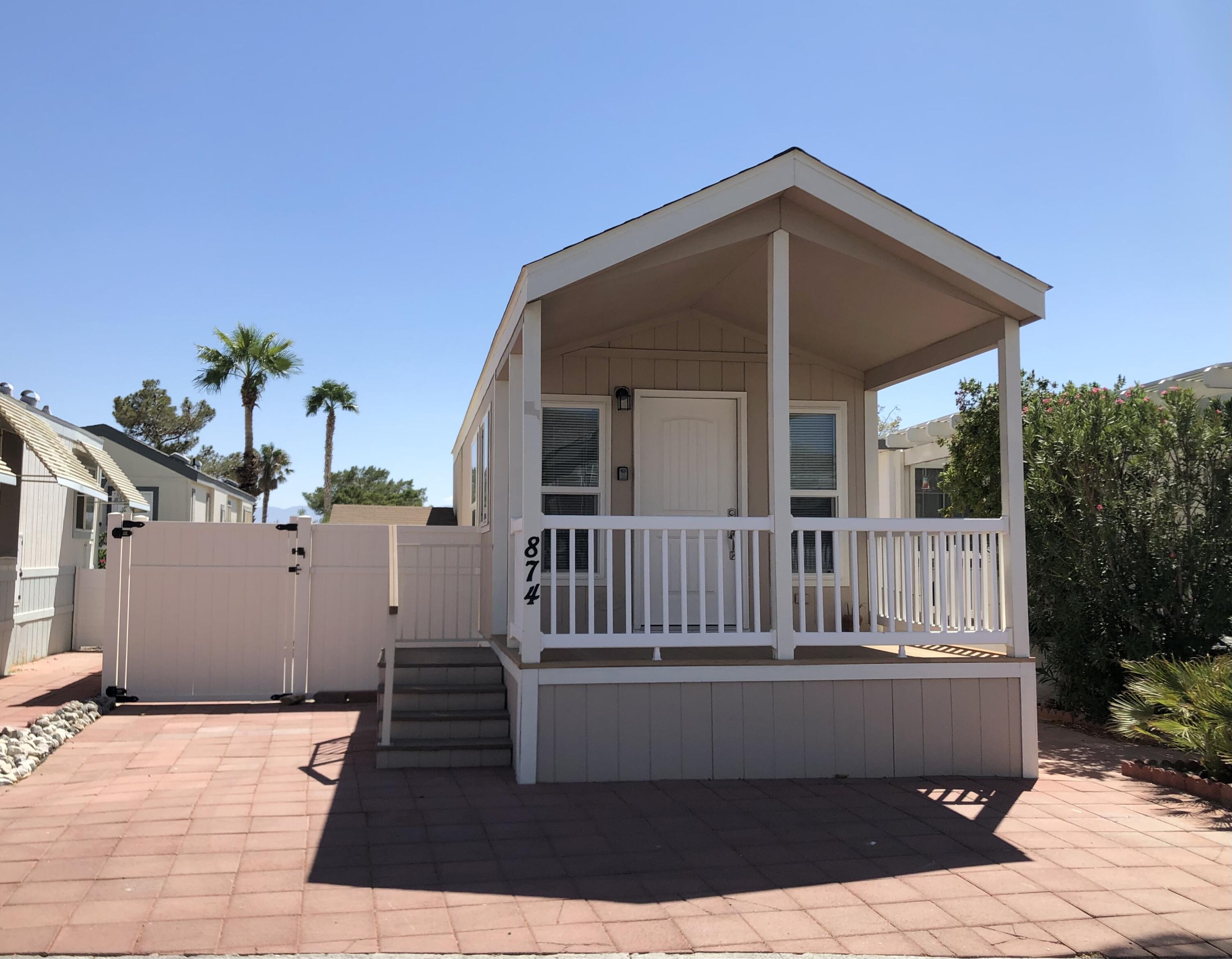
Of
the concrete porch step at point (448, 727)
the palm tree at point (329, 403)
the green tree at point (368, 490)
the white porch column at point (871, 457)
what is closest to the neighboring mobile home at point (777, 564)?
the concrete porch step at point (448, 727)

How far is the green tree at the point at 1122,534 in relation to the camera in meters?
7.21

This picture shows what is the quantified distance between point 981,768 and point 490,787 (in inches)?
121

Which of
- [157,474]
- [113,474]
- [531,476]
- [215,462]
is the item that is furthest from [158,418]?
[531,476]

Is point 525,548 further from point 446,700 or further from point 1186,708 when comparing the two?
point 1186,708

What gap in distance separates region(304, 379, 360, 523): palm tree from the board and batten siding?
26435mm

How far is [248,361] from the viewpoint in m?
24.6

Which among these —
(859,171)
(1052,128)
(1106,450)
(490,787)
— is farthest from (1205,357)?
(490,787)

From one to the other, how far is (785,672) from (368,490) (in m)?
51.7

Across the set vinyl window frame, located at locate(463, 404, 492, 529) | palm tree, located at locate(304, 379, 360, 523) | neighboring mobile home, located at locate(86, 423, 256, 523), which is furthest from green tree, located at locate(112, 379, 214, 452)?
vinyl window frame, located at locate(463, 404, 492, 529)

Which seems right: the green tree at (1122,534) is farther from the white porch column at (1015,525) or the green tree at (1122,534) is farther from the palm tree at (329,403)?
the palm tree at (329,403)

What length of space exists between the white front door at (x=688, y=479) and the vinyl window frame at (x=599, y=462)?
237 millimetres

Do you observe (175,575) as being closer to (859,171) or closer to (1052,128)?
(859,171)

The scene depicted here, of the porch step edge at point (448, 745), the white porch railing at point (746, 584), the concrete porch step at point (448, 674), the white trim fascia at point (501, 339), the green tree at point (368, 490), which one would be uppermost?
the green tree at point (368, 490)

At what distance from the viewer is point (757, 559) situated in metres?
5.71
